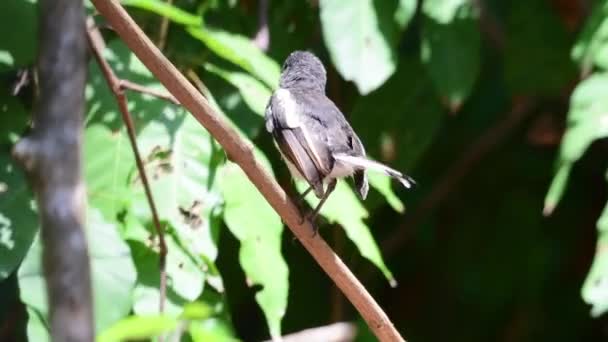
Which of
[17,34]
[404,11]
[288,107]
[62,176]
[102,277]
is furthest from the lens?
[404,11]

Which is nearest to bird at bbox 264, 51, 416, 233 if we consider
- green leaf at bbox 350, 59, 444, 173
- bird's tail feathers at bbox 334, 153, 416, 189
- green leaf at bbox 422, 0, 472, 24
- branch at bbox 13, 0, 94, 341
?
bird's tail feathers at bbox 334, 153, 416, 189

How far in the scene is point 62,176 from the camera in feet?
2.27

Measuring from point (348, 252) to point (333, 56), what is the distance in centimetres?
86

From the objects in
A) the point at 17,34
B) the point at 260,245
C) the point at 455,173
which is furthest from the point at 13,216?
the point at 455,173

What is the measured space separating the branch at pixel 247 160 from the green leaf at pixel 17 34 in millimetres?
357

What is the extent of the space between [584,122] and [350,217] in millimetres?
557

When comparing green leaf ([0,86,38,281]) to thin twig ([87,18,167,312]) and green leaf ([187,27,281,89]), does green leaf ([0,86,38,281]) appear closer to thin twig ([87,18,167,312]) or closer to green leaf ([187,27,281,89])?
thin twig ([87,18,167,312])

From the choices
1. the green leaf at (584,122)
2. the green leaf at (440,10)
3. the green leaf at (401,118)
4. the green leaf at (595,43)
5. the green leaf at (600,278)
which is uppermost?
the green leaf at (440,10)

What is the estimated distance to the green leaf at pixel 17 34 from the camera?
2.04 m

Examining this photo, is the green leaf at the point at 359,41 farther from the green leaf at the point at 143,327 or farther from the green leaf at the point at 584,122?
the green leaf at the point at 143,327

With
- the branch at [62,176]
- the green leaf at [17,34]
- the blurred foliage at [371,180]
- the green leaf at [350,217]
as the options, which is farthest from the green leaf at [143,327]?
the green leaf at [17,34]

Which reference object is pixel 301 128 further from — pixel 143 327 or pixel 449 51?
pixel 143 327

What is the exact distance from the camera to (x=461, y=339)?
3.60 m

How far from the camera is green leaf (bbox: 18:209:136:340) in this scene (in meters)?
1.68
